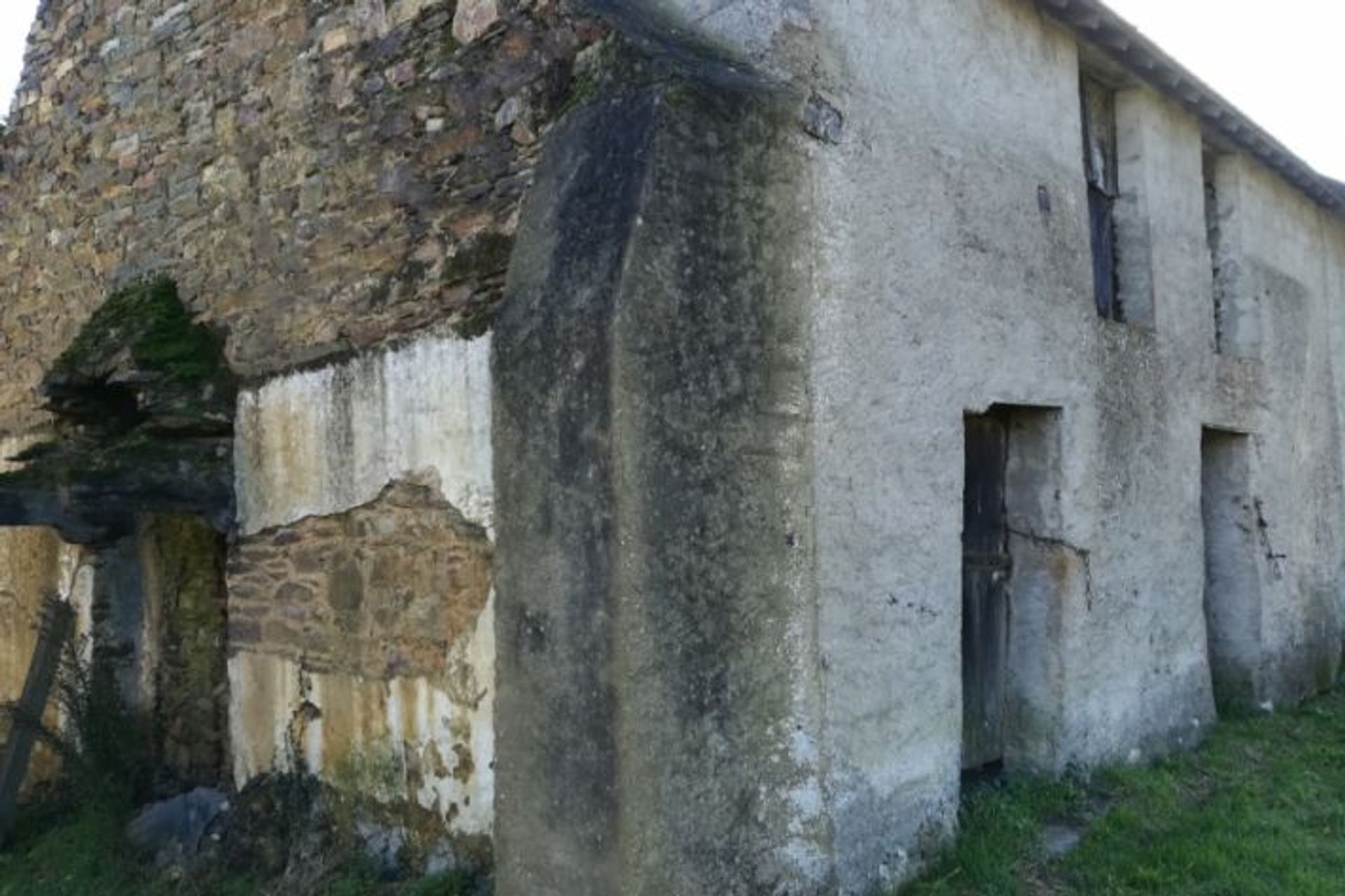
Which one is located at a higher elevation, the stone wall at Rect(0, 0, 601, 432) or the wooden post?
the stone wall at Rect(0, 0, 601, 432)

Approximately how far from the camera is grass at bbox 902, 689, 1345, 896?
A: 446 cm

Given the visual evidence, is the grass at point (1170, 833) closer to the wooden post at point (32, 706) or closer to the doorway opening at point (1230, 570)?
the doorway opening at point (1230, 570)

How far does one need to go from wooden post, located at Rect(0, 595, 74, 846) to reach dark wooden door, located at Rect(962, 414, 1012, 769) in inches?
201

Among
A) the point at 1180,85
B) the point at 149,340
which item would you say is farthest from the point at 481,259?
the point at 1180,85

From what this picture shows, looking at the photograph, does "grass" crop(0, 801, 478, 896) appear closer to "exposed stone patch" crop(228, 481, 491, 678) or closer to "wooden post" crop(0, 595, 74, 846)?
"wooden post" crop(0, 595, 74, 846)

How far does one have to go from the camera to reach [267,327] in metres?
5.79

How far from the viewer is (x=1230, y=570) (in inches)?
301

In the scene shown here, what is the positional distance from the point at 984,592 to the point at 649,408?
289 cm

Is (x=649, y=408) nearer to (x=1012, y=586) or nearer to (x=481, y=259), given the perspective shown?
(x=481, y=259)

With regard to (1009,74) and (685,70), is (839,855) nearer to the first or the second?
(685,70)

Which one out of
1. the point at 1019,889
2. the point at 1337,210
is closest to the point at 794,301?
the point at 1019,889

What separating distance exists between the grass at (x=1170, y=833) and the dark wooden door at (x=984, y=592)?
32cm

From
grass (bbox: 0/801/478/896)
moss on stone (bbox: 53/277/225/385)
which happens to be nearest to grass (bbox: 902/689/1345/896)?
grass (bbox: 0/801/478/896)

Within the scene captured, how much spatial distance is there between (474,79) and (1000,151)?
2590 mm
